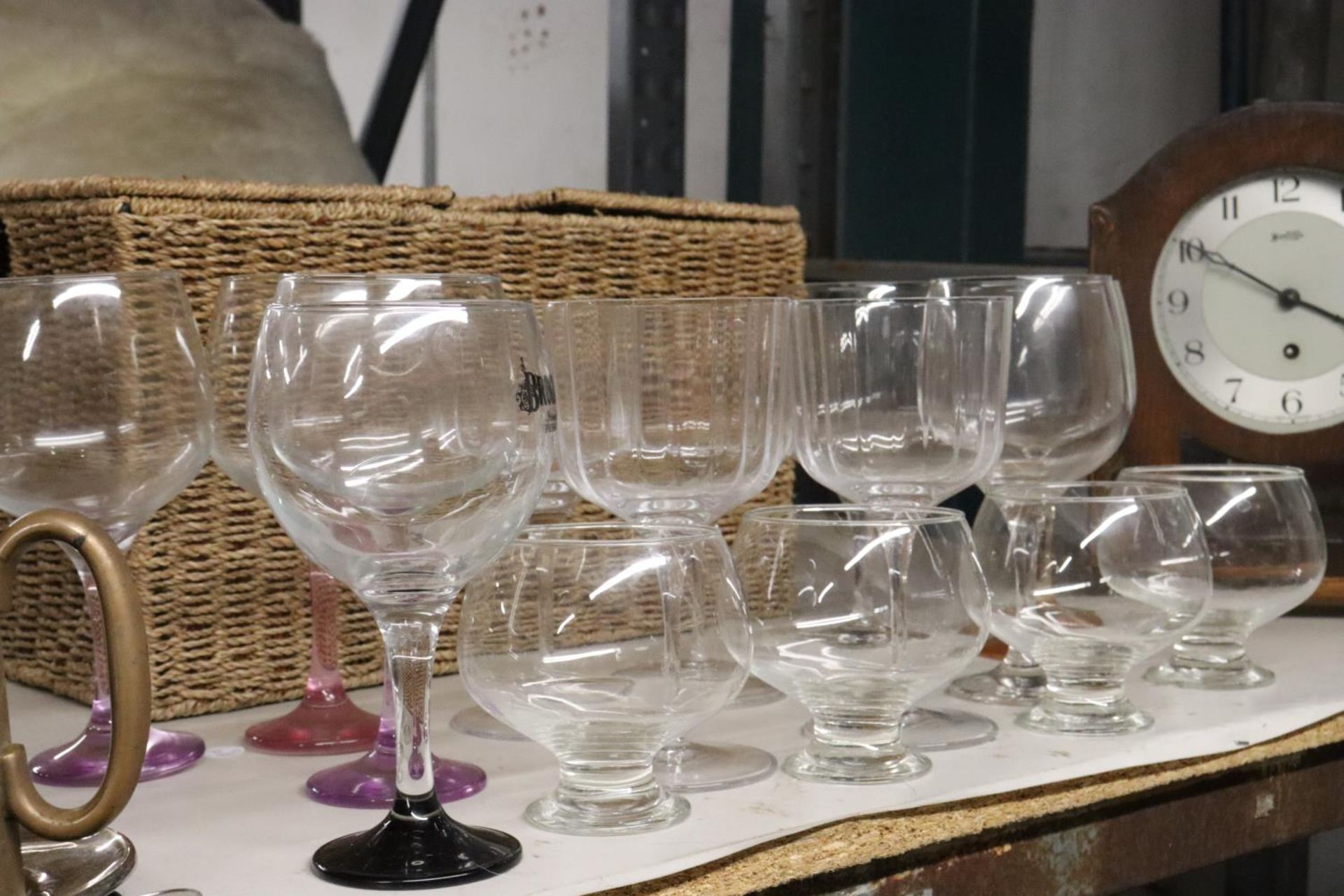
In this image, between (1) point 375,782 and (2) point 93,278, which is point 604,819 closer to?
(1) point 375,782

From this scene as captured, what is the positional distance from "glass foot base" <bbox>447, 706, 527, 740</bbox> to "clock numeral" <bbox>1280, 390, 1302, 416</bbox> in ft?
1.79

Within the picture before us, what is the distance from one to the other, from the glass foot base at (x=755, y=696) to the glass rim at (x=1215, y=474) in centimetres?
22

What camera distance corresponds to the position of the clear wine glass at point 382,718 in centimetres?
57

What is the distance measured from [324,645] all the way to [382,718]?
0.30ft

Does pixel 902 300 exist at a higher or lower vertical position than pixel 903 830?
higher

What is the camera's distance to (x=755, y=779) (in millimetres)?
615

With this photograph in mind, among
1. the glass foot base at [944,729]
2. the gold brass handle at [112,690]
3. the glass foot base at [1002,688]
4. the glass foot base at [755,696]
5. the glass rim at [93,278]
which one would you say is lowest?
the glass foot base at [755,696]

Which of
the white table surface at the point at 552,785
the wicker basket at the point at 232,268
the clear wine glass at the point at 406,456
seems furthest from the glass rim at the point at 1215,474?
the clear wine glass at the point at 406,456

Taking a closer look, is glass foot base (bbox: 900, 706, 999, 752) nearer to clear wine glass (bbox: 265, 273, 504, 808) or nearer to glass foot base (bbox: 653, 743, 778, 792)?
glass foot base (bbox: 653, 743, 778, 792)

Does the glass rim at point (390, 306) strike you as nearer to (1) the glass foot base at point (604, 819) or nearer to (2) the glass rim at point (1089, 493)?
(1) the glass foot base at point (604, 819)

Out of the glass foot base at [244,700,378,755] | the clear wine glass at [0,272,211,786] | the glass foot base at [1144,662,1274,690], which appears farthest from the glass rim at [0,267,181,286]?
the glass foot base at [1144,662,1274,690]

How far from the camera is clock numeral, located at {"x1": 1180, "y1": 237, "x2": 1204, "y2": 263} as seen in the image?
97cm

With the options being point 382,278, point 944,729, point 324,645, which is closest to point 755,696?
point 944,729

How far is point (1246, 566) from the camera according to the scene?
799mm
